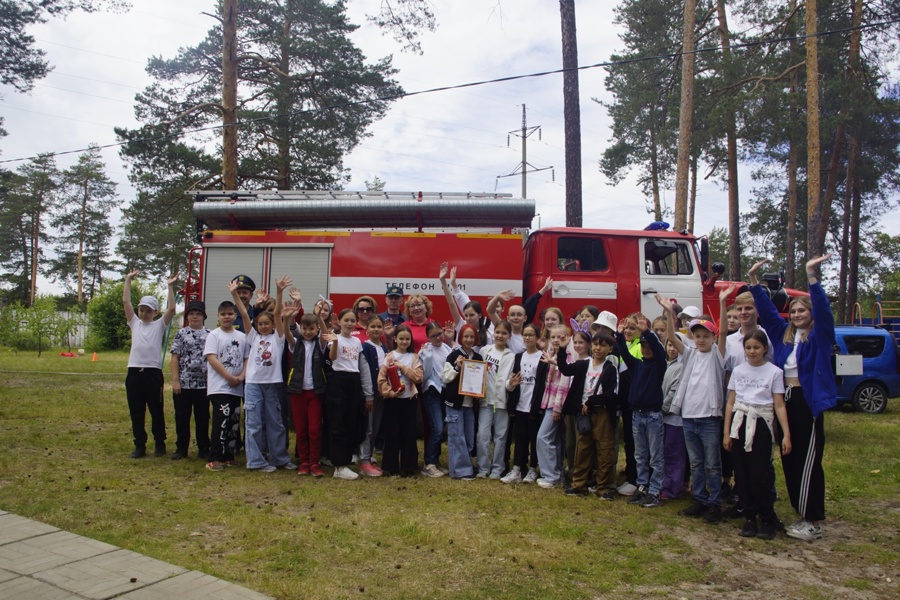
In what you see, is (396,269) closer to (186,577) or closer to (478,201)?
(478,201)

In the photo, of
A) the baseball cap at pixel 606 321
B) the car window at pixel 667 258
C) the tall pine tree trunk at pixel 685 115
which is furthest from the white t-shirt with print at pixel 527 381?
the tall pine tree trunk at pixel 685 115

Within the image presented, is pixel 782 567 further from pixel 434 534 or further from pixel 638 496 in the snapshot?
pixel 434 534

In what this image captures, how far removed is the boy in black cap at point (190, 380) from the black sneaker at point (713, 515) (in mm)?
5308

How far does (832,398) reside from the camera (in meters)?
5.17

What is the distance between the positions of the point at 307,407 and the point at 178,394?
5.09 feet

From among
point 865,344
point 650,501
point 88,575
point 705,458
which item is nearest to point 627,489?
point 650,501

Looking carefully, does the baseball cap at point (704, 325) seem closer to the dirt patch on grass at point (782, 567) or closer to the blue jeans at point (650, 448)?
the blue jeans at point (650, 448)

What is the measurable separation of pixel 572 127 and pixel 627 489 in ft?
28.6

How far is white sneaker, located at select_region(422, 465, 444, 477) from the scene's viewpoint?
7179 millimetres

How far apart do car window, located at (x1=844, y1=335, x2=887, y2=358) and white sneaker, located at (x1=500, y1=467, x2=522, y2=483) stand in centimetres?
917

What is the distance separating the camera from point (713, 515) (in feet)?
18.7

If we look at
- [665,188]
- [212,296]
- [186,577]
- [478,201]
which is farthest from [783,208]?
[186,577]

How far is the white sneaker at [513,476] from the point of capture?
6.91m

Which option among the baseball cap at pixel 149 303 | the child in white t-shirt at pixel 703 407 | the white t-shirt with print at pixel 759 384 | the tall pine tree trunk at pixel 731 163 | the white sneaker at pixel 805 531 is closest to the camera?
the white sneaker at pixel 805 531
